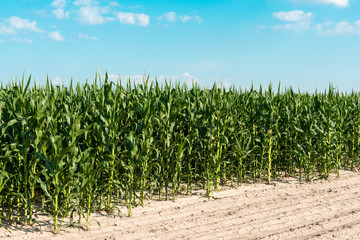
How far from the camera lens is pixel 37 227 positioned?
562 cm

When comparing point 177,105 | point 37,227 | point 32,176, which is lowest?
point 37,227

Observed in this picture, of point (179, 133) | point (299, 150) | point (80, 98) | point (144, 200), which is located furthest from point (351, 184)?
point (80, 98)

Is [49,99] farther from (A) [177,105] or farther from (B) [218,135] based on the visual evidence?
(B) [218,135]

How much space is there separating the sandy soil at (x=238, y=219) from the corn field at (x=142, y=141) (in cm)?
26

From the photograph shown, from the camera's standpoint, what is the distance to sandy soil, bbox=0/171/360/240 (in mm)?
5500

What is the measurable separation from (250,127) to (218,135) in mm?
1506

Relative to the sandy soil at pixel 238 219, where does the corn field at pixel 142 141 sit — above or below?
above

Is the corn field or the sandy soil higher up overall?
Result: the corn field

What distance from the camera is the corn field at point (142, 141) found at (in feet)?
17.9

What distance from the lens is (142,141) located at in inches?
245

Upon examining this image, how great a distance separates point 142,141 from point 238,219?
209 cm

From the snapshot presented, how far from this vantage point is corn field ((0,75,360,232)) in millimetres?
5449

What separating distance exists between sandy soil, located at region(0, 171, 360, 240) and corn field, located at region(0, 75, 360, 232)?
0.26 meters

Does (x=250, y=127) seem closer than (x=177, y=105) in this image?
No
